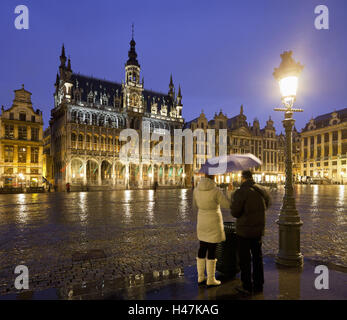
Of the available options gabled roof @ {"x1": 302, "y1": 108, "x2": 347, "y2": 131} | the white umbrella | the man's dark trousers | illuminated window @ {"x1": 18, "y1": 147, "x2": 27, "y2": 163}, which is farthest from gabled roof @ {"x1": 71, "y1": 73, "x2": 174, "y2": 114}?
the man's dark trousers

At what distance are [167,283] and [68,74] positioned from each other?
48746mm

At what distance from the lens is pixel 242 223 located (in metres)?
3.94

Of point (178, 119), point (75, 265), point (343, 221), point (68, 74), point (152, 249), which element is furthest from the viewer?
point (178, 119)

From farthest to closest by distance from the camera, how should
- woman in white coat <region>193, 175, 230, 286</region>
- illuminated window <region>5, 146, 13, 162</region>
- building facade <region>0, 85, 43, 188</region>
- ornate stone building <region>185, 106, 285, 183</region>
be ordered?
ornate stone building <region>185, 106, 285, 183</region>
illuminated window <region>5, 146, 13, 162</region>
building facade <region>0, 85, 43, 188</region>
woman in white coat <region>193, 175, 230, 286</region>

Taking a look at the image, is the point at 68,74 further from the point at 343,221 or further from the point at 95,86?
the point at 343,221

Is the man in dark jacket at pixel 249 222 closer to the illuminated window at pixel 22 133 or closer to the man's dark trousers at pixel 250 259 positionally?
the man's dark trousers at pixel 250 259

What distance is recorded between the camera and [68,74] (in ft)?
152

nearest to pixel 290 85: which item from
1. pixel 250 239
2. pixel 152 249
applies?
pixel 250 239

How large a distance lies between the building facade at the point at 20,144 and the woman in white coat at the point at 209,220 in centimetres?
3939

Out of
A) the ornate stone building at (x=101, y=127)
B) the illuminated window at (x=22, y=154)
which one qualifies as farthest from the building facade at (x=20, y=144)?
the ornate stone building at (x=101, y=127)

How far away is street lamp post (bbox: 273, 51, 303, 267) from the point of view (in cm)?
496

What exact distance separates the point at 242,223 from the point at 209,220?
493 mm

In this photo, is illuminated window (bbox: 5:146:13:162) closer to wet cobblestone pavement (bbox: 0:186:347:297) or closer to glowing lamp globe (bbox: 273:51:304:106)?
wet cobblestone pavement (bbox: 0:186:347:297)

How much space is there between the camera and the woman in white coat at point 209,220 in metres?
4.05
